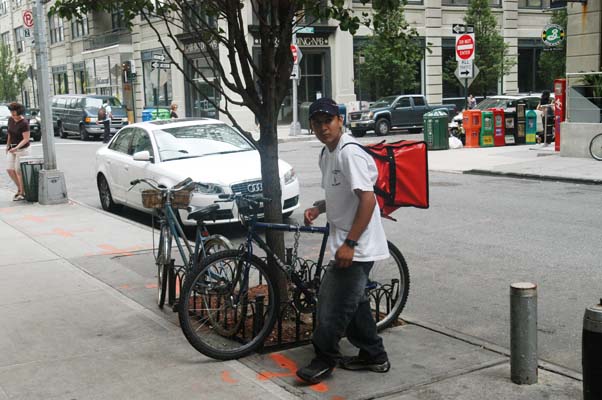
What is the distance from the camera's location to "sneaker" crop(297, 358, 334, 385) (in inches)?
182

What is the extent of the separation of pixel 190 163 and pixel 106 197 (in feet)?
10.5

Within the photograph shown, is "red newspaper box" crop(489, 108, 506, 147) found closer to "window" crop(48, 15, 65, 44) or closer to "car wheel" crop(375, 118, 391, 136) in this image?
"car wheel" crop(375, 118, 391, 136)

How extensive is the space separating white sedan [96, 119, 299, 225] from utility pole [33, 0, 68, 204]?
1131mm

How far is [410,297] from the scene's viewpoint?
6.94m

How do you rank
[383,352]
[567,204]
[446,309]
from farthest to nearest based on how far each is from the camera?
[567,204]
[446,309]
[383,352]

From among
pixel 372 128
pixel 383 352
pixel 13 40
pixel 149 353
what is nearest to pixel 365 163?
pixel 383 352

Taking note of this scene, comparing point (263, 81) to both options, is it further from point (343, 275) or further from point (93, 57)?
point (93, 57)

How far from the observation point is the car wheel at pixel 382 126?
30969 mm

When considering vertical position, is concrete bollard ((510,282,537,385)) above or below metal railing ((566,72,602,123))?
below

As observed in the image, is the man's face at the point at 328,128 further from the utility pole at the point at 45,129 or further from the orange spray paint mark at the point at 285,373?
the utility pole at the point at 45,129

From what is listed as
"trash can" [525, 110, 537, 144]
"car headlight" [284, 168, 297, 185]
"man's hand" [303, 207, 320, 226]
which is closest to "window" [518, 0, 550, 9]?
"trash can" [525, 110, 537, 144]

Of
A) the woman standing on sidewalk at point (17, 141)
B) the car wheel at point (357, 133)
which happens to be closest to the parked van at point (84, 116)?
the car wheel at point (357, 133)

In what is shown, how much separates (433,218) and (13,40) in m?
65.6

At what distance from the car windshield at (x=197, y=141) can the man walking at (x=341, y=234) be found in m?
6.67
